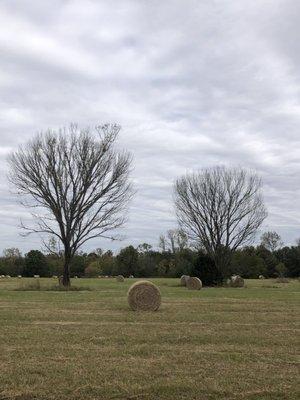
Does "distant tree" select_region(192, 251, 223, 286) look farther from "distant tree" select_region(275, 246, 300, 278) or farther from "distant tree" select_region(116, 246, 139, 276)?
"distant tree" select_region(275, 246, 300, 278)

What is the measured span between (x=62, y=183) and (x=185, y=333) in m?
26.4

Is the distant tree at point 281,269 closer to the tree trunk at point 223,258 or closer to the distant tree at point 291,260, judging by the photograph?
the distant tree at point 291,260

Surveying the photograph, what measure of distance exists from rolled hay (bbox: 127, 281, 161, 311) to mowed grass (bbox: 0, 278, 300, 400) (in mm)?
2793

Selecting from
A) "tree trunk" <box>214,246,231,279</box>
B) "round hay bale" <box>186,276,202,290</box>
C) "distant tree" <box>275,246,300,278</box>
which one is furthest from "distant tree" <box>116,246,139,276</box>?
"round hay bale" <box>186,276,202,290</box>

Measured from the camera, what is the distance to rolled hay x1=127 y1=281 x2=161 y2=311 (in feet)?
58.0

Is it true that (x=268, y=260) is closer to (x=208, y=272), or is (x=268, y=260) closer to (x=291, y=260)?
(x=291, y=260)

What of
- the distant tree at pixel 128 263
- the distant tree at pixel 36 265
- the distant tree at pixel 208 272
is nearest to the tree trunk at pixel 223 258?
the distant tree at pixel 208 272

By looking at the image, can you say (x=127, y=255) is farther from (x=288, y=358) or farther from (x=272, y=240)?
(x=288, y=358)

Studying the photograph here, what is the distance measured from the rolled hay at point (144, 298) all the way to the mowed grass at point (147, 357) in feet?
9.16

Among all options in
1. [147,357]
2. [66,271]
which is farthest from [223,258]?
[147,357]

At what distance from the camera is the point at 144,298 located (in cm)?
1788

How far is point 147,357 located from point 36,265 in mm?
76225

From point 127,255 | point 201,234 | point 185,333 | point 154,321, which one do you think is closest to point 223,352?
point 185,333

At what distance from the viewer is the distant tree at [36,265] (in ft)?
271
